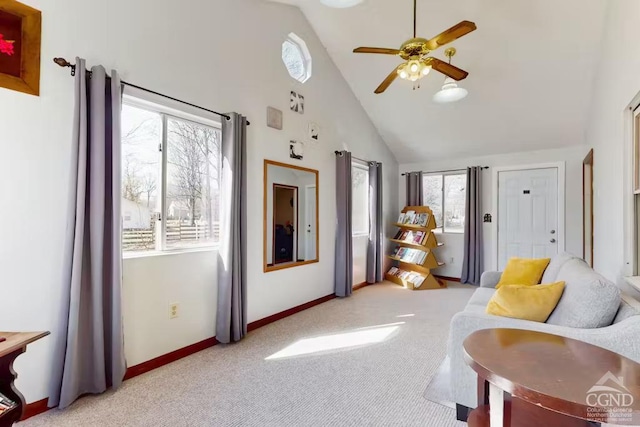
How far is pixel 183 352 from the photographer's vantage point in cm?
275

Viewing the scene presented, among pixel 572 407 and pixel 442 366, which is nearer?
pixel 572 407

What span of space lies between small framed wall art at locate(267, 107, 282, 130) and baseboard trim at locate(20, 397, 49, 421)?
9.46 feet

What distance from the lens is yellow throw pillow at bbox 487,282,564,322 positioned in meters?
1.80

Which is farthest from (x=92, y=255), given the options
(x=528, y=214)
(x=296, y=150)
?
(x=528, y=214)

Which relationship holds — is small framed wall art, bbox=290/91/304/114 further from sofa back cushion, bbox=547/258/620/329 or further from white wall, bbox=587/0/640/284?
sofa back cushion, bbox=547/258/620/329

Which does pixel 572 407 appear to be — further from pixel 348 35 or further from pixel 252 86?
pixel 348 35

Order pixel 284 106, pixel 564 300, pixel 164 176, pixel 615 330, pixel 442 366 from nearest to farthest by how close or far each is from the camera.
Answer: pixel 615 330 → pixel 564 300 → pixel 442 366 → pixel 164 176 → pixel 284 106

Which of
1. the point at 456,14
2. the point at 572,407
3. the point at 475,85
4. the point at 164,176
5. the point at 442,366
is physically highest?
the point at 456,14

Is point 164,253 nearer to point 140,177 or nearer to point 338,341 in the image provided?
point 140,177

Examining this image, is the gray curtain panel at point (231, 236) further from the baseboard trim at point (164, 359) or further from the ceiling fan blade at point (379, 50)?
the ceiling fan blade at point (379, 50)

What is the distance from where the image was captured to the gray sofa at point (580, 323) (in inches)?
55.9

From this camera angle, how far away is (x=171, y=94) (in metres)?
2.67

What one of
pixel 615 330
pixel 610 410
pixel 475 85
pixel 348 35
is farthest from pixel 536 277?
pixel 348 35

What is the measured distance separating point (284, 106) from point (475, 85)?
8.36 ft
